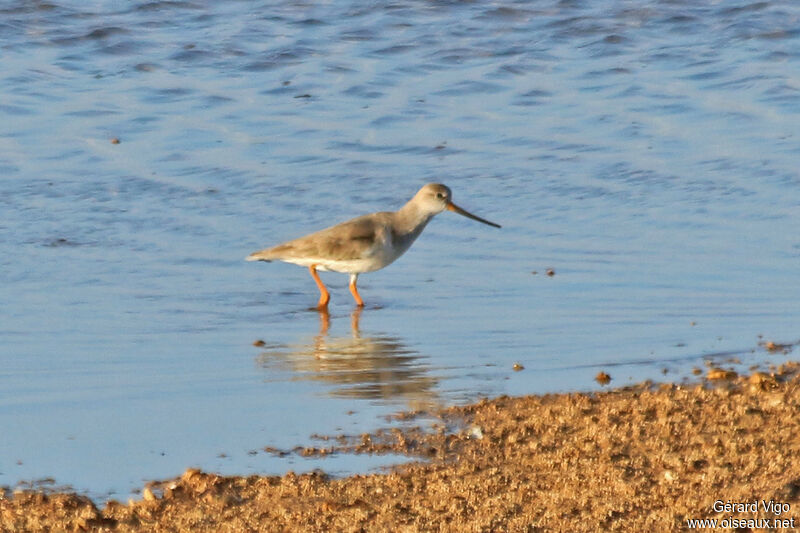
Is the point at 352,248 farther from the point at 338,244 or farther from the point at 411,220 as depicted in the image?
the point at 411,220

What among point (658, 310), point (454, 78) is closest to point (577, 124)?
point (454, 78)

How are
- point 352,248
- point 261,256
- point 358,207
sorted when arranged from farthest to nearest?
point 358,207 < point 261,256 < point 352,248

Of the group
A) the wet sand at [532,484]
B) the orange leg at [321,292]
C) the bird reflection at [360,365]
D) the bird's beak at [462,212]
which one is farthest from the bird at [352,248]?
the wet sand at [532,484]

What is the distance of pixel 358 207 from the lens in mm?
11203

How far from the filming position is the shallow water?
6898 mm

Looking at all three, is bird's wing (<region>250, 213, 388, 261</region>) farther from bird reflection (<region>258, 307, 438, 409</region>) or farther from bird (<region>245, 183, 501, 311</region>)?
bird reflection (<region>258, 307, 438, 409</region>)

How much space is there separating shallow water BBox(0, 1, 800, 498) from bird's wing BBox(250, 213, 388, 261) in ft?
0.96

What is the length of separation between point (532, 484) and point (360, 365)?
88.3 inches

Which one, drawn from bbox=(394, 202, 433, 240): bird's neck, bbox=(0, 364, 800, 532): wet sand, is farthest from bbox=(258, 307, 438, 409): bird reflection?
bbox=(394, 202, 433, 240): bird's neck

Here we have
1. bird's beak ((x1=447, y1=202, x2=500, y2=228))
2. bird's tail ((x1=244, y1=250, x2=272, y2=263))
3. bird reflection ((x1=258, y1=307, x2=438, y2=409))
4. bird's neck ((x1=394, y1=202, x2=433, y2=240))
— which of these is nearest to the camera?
bird reflection ((x1=258, y1=307, x2=438, y2=409))

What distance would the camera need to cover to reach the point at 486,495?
5242mm

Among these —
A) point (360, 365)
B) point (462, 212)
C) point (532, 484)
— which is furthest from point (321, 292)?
point (532, 484)

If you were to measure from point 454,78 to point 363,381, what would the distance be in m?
8.68

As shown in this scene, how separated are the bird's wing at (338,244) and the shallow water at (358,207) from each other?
0.96 ft
